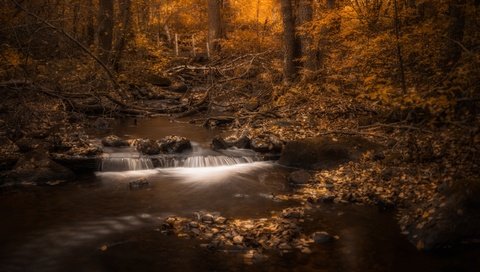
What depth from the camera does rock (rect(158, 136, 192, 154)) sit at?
13.3 meters

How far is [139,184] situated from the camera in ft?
35.4

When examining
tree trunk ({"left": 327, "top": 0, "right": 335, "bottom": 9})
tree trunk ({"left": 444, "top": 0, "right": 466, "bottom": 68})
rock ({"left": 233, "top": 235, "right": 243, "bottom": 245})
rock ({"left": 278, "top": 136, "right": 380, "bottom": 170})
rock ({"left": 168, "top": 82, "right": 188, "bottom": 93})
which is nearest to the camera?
rock ({"left": 233, "top": 235, "right": 243, "bottom": 245})

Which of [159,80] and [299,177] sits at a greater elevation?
[159,80]

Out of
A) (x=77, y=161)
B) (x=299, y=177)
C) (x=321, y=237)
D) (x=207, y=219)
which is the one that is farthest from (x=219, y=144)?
(x=321, y=237)

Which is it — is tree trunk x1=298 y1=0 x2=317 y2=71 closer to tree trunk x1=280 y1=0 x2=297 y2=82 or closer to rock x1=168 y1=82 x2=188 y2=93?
tree trunk x1=280 y1=0 x2=297 y2=82

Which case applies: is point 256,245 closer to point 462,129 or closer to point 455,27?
point 462,129

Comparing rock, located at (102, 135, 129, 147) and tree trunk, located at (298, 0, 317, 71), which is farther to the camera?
tree trunk, located at (298, 0, 317, 71)

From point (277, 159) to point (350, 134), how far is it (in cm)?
225

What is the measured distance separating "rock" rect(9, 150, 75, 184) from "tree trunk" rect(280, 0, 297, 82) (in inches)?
380

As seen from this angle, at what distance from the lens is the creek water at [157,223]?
682cm

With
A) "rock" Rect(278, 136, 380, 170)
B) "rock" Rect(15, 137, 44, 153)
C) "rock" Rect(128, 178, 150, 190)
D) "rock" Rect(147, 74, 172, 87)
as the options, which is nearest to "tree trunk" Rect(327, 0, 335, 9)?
"rock" Rect(278, 136, 380, 170)

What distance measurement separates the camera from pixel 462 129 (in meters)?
8.24

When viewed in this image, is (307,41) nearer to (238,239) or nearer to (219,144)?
(219,144)

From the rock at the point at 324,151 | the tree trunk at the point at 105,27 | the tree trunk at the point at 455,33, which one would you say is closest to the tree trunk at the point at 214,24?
the tree trunk at the point at 105,27
